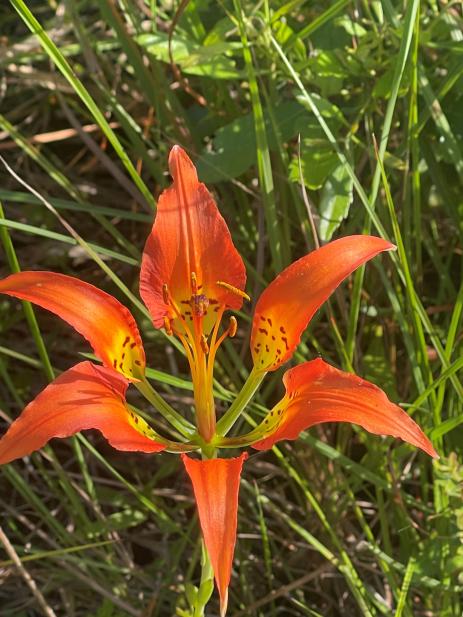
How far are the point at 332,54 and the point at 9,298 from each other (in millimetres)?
1034

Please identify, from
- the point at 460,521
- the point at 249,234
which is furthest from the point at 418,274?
the point at 460,521

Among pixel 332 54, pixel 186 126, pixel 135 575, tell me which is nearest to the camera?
pixel 332 54

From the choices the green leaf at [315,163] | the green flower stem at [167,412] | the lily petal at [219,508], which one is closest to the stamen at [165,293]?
the green flower stem at [167,412]

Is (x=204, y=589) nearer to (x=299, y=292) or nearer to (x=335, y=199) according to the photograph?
(x=299, y=292)

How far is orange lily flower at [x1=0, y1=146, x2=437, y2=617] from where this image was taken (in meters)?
1.14

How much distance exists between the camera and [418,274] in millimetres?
1934

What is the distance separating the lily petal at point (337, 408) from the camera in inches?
46.3

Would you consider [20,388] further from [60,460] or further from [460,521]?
[460,521]

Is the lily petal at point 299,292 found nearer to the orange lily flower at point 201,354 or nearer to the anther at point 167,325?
the orange lily flower at point 201,354

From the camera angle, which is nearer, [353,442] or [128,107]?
[353,442]

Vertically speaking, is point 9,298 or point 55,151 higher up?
point 55,151

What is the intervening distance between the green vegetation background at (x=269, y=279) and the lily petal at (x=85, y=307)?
17cm

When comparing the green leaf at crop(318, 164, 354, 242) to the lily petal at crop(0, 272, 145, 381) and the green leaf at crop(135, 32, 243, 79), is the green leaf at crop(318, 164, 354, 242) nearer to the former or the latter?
the green leaf at crop(135, 32, 243, 79)

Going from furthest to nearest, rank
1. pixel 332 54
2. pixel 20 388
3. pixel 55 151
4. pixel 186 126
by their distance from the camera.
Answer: pixel 55 151 < pixel 20 388 < pixel 186 126 < pixel 332 54
